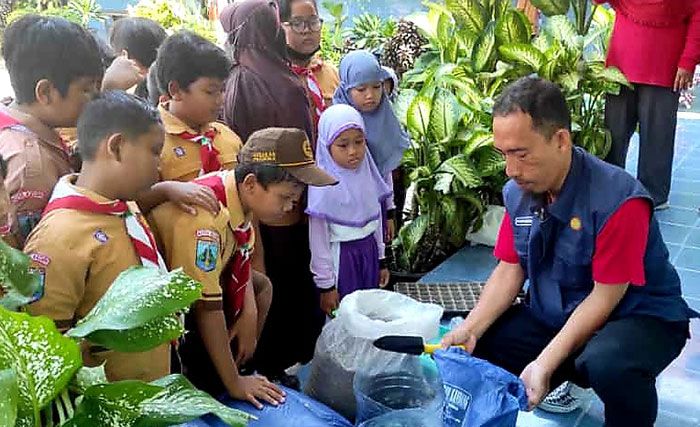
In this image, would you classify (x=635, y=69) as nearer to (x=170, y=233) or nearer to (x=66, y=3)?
(x=170, y=233)

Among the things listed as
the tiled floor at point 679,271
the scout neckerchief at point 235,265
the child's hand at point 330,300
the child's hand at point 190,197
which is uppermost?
the child's hand at point 190,197

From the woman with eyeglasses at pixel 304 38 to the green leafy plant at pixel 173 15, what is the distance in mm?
2199

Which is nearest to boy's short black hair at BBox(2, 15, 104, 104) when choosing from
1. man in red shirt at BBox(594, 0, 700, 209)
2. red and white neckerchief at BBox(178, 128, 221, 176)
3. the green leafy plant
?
red and white neckerchief at BBox(178, 128, 221, 176)

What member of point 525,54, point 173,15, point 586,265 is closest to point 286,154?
point 586,265

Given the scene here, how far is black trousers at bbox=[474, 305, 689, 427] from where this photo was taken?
157 cm

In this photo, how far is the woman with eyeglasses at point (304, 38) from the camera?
228cm

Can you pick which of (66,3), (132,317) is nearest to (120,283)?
(132,317)

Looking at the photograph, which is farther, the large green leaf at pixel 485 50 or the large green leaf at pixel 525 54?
the large green leaf at pixel 485 50

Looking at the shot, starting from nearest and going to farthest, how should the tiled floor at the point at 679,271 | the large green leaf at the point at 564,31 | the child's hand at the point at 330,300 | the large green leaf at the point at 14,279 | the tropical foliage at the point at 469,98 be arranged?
the large green leaf at the point at 14,279 → the tiled floor at the point at 679,271 → the child's hand at the point at 330,300 → the tropical foliage at the point at 469,98 → the large green leaf at the point at 564,31

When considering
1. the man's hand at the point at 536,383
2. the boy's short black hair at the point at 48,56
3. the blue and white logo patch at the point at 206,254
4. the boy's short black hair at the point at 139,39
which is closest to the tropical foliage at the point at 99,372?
the blue and white logo patch at the point at 206,254

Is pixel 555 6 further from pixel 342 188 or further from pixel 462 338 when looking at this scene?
pixel 462 338

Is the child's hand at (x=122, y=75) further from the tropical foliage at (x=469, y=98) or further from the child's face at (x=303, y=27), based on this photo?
the tropical foliage at (x=469, y=98)

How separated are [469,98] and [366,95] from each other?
3.40 ft

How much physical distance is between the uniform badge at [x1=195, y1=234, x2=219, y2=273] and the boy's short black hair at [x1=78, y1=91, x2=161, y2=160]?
0.87 ft
